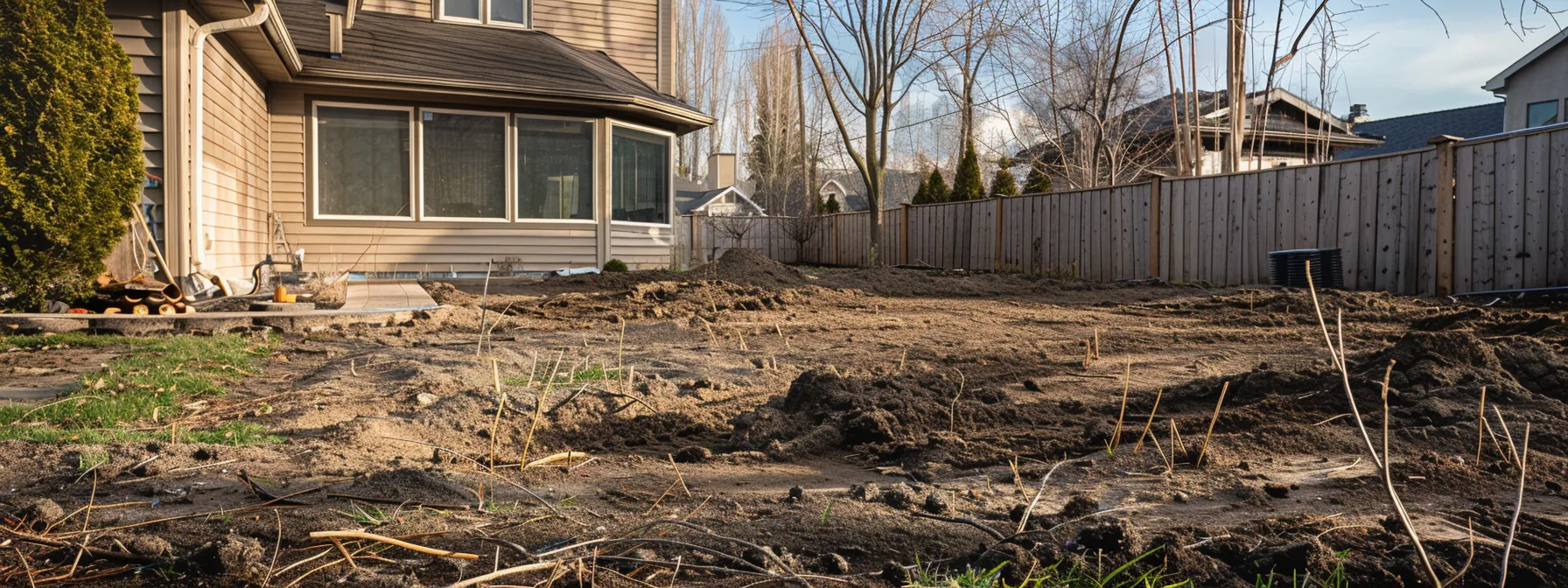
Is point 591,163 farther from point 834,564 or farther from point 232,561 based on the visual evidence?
point 834,564

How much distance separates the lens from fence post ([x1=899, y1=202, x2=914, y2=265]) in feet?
64.2

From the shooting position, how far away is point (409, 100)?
12.5 m

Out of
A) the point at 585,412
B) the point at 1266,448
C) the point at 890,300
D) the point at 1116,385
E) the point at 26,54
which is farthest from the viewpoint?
the point at 890,300

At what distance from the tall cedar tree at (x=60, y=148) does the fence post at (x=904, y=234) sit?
46.7 feet

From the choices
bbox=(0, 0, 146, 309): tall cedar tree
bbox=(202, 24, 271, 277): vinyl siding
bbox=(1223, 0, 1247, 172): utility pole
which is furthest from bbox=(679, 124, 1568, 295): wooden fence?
bbox=(0, 0, 146, 309): tall cedar tree

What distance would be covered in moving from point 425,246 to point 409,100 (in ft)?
6.09

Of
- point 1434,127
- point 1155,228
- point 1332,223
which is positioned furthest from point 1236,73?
point 1434,127

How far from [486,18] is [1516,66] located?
23109mm

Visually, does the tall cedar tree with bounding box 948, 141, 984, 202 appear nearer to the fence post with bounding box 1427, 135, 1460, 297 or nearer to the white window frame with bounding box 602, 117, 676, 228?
the white window frame with bounding box 602, 117, 676, 228

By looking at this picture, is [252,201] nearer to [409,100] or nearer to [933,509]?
[409,100]

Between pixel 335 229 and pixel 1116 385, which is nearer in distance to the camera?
pixel 1116 385

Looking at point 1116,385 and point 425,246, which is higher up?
point 425,246

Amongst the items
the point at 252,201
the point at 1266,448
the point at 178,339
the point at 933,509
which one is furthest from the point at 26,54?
the point at 1266,448

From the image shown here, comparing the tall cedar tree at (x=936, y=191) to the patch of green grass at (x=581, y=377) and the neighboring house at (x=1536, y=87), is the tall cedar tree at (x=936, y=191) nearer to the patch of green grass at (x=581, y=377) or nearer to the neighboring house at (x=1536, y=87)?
the neighboring house at (x=1536, y=87)
